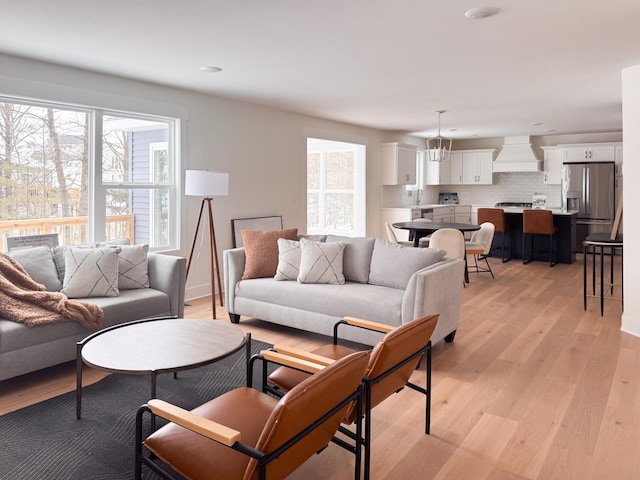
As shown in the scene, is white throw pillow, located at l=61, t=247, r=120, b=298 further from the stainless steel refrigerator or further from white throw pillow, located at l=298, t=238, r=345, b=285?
the stainless steel refrigerator

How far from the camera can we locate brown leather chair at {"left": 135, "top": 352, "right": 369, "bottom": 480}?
4.88 feet

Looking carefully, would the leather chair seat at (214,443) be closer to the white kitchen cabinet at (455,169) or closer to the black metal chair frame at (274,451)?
the black metal chair frame at (274,451)

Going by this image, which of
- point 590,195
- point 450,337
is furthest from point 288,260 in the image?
point 590,195

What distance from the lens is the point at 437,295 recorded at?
3641 millimetres

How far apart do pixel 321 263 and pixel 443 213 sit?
6523 millimetres

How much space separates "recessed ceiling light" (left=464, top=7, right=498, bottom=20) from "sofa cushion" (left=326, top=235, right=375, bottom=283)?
77.8 inches

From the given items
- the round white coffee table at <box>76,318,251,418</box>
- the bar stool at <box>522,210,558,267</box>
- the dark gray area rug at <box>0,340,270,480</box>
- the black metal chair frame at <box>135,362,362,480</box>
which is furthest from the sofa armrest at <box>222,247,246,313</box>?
the bar stool at <box>522,210,558,267</box>

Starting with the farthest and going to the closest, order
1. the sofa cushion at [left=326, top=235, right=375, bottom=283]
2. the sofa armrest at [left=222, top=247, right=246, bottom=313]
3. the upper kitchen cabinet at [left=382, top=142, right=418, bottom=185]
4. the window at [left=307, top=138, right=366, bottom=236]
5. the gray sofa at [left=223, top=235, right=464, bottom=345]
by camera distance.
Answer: the upper kitchen cabinet at [left=382, top=142, right=418, bottom=185]
the window at [left=307, top=138, right=366, bottom=236]
the sofa armrest at [left=222, top=247, right=246, bottom=313]
the sofa cushion at [left=326, top=235, right=375, bottom=283]
the gray sofa at [left=223, top=235, right=464, bottom=345]

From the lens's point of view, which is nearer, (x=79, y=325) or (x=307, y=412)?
(x=307, y=412)

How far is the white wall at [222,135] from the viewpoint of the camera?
434 centimetres

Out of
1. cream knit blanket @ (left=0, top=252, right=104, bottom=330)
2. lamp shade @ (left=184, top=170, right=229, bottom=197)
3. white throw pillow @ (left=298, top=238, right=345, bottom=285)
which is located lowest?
cream knit blanket @ (left=0, top=252, right=104, bottom=330)

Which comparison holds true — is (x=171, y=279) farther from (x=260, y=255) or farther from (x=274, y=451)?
(x=274, y=451)

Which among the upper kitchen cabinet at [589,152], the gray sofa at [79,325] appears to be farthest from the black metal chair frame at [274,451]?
the upper kitchen cabinet at [589,152]

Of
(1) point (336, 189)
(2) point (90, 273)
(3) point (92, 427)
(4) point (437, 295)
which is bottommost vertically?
(3) point (92, 427)
